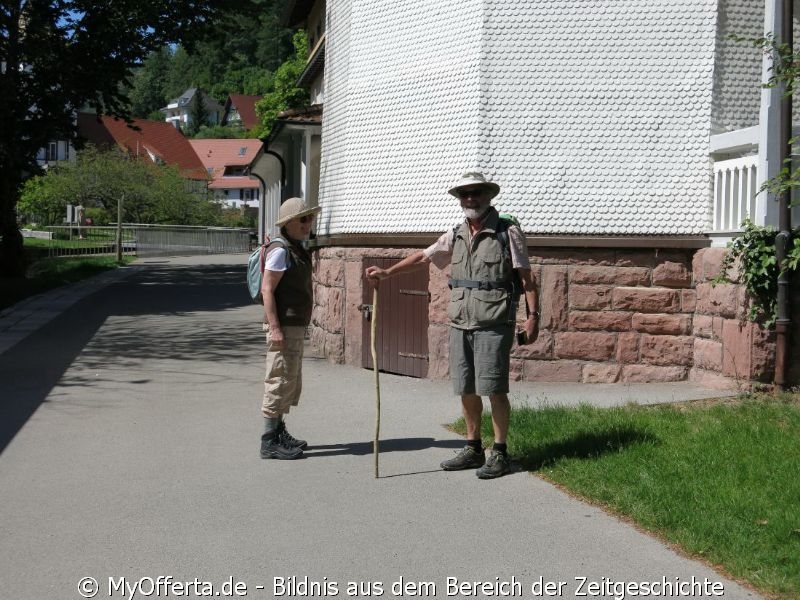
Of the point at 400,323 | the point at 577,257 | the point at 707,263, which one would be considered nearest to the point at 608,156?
the point at 577,257

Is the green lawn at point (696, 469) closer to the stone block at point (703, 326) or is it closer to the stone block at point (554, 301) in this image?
the stone block at point (703, 326)

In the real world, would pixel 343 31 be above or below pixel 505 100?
above

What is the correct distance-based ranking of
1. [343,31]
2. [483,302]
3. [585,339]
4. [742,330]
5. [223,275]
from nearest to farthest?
[483,302] < [742,330] < [585,339] < [343,31] < [223,275]

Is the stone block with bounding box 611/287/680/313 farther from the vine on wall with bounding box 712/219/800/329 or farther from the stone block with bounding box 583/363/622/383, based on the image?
the vine on wall with bounding box 712/219/800/329

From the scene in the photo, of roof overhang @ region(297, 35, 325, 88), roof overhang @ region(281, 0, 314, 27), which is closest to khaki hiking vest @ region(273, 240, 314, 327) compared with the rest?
roof overhang @ region(297, 35, 325, 88)

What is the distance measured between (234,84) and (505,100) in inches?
6293

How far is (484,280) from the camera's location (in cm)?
696

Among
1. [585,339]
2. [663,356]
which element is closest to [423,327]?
[585,339]

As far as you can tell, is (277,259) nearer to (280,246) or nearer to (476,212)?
(280,246)

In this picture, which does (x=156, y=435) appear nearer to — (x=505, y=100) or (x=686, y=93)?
(x=505, y=100)

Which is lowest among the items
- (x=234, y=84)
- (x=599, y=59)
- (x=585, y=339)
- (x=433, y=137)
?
(x=585, y=339)

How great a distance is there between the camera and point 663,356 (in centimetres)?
1066

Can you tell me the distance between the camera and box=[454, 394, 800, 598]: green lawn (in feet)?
17.2

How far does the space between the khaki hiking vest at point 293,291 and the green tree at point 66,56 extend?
16.8m
